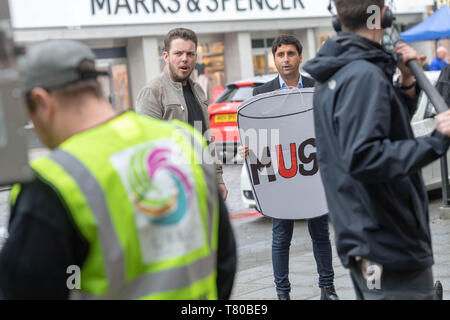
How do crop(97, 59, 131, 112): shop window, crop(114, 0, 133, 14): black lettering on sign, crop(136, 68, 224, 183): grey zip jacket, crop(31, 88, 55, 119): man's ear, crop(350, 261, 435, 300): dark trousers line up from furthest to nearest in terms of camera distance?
1. crop(114, 0, 133, 14): black lettering on sign
2. crop(97, 59, 131, 112): shop window
3. crop(136, 68, 224, 183): grey zip jacket
4. crop(350, 261, 435, 300): dark trousers
5. crop(31, 88, 55, 119): man's ear

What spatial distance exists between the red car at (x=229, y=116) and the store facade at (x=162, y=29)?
7.95m

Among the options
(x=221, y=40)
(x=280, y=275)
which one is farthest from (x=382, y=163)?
(x=221, y=40)

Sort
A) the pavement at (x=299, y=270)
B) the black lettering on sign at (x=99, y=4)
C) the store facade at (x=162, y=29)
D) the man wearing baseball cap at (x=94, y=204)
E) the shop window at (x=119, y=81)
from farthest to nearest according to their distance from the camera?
the shop window at (x=119, y=81) → the black lettering on sign at (x=99, y=4) → the store facade at (x=162, y=29) → the pavement at (x=299, y=270) → the man wearing baseball cap at (x=94, y=204)

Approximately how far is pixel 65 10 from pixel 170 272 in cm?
2337

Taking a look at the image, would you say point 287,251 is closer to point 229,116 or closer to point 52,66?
point 52,66

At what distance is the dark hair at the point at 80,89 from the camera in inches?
81.1

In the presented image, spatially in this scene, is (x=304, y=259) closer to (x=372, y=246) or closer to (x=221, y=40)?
(x=372, y=246)

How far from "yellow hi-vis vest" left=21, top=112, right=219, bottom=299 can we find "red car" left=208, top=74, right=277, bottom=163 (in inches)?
508

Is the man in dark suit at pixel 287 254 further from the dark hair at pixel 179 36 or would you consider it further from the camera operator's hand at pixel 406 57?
the camera operator's hand at pixel 406 57

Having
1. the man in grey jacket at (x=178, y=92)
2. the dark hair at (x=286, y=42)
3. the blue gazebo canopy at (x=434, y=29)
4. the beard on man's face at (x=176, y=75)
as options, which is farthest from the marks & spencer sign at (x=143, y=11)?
the beard on man's face at (x=176, y=75)

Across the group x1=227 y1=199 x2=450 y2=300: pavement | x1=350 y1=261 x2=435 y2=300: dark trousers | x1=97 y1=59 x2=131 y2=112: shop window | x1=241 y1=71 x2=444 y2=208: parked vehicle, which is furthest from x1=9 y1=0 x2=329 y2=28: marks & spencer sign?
x1=350 y1=261 x2=435 y2=300: dark trousers

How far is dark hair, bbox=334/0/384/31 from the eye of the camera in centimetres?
306

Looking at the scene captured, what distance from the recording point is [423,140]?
9.43 ft

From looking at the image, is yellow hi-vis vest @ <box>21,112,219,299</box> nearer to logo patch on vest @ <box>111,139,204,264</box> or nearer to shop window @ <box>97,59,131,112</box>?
logo patch on vest @ <box>111,139,204,264</box>
